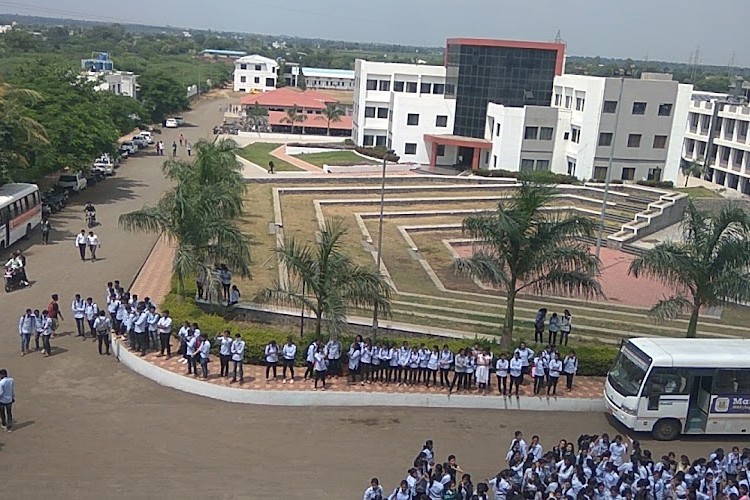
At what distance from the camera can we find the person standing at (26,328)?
16.3m

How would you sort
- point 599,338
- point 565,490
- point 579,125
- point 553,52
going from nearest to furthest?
point 565,490, point 599,338, point 579,125, point 553,52

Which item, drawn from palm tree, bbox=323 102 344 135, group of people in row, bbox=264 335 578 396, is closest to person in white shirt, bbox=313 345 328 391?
group of people in row, bbox=264 335 578 396

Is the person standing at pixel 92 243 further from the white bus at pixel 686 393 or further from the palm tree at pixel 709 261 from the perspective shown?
the white bus at pixel 686 393

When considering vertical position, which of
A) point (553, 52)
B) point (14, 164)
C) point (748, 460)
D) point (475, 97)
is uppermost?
point (553, 52)

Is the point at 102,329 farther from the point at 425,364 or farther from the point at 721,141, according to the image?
the point at 721,141

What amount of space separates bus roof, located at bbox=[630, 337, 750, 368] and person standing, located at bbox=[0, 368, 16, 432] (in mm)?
11924

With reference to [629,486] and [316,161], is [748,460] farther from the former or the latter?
[316,161]

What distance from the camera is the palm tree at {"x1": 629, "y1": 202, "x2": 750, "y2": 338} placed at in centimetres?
1627

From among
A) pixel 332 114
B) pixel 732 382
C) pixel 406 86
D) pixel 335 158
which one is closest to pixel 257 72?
pixel 332 114

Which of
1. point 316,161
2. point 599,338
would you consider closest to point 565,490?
point 599,338

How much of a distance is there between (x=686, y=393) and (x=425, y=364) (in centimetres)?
519

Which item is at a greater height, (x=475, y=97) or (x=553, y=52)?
(x=553, y=52)

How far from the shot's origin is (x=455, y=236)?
31625 millimetres

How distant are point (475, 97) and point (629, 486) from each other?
1672 inches
